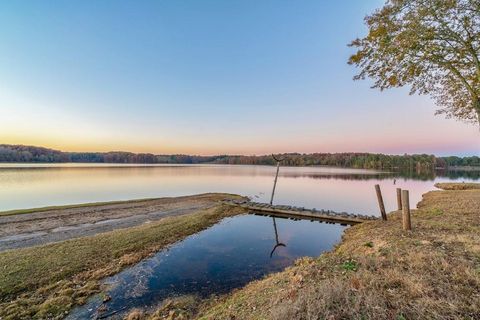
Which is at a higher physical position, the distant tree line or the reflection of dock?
the distant tree line

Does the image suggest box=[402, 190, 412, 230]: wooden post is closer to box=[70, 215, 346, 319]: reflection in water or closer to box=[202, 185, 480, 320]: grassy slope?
box=[202, 185, 480, 320]: grassy slope

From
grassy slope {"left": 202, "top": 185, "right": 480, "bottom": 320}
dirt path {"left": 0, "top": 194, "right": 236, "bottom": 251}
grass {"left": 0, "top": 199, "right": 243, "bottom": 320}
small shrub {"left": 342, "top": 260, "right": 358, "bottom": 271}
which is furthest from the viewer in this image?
dirt path {"left": 0, "top": 194, "right": 236, "bottom": 251}

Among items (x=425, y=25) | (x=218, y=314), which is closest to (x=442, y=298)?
(x=218, y=314)

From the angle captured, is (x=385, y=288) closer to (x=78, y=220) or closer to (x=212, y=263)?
(x=212, y=263)

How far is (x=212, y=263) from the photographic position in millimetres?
9758

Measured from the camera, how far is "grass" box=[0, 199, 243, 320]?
6.22 meters

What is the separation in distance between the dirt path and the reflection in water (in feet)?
20.2

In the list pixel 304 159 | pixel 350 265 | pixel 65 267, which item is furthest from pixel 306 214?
pixel 304 159

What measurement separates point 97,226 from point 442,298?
17147 millimetres

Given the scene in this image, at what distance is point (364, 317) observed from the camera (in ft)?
11.5

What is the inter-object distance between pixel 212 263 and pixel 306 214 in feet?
35.5

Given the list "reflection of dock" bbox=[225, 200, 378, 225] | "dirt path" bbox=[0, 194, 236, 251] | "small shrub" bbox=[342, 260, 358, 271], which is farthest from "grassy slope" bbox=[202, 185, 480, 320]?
"dirt path" bbox=[0, 194, 236, 251]

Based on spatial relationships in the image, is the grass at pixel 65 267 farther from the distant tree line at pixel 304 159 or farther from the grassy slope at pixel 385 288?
the distant tree line at pixel 304 159

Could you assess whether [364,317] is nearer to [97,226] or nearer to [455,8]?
[455,8]
